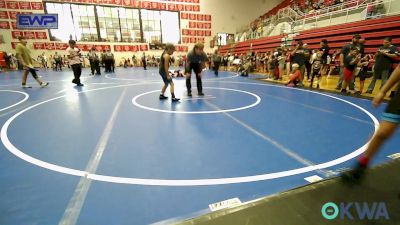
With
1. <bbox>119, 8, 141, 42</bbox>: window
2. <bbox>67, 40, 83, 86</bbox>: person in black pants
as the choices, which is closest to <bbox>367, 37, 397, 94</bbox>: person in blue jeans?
<bbox>67, 40, 83, 86</bbox>: person in black pants

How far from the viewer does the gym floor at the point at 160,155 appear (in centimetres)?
199

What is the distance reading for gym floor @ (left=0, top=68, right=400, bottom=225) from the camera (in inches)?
78.3

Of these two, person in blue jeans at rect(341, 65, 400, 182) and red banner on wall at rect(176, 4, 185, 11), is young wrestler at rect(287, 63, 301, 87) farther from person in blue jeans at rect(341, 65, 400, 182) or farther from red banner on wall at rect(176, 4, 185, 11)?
red banner on wall at rect(176, 4, 185, 11)

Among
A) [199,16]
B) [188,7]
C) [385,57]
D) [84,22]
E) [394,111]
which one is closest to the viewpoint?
[394,111]

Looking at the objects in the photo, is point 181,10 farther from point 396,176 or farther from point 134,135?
point 396,176

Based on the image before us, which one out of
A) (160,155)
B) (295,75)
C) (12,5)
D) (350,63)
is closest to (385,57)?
(350,63)

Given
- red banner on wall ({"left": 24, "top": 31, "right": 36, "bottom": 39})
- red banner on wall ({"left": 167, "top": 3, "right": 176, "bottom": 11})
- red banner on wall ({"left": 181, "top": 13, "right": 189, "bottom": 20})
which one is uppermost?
red banner on wall ({"left": 167, "top": 3, "right": 176, "bottom": 11})

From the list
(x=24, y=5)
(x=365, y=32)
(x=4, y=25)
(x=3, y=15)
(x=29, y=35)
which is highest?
(x=24, y=5)

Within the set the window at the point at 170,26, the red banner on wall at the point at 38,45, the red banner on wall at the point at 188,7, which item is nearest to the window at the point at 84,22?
the red banner on wall at the point at 38,45

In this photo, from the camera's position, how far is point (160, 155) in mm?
2904

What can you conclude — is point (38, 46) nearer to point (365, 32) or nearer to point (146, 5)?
point (146, 5)

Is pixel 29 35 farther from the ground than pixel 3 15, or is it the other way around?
pixel 3 15

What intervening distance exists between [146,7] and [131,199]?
27354 millimetres

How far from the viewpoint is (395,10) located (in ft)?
34.0
